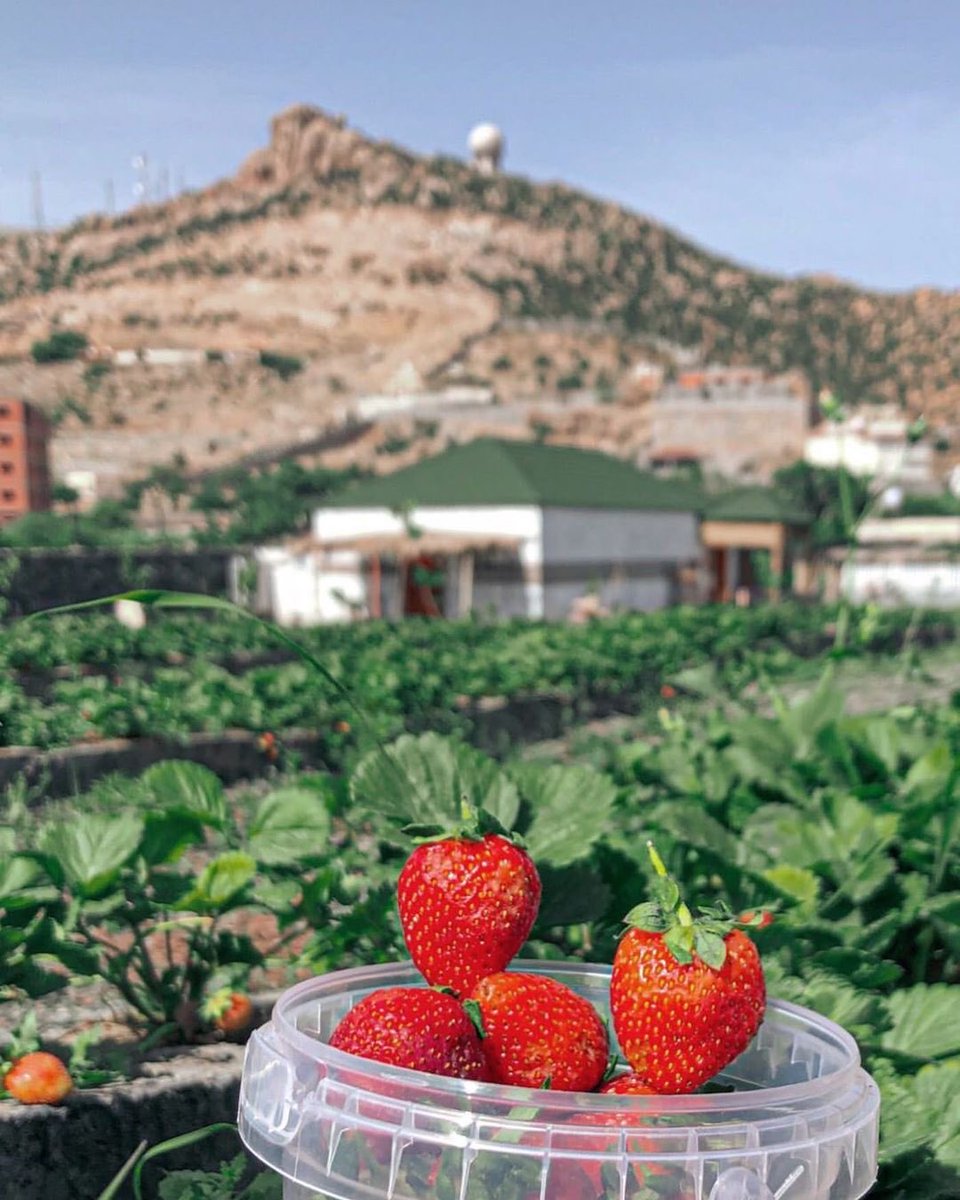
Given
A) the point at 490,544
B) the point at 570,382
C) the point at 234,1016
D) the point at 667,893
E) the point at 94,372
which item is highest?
the point at 94,372

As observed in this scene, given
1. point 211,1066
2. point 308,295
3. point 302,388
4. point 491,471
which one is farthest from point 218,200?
point 211,1066

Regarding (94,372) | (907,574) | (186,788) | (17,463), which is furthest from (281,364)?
(186,788)

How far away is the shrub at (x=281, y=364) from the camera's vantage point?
246 feet

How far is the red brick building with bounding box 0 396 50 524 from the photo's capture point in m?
21.3

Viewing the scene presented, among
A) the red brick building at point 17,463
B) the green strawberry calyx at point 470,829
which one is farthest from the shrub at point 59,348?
the green strawberry calyx at point 470,829

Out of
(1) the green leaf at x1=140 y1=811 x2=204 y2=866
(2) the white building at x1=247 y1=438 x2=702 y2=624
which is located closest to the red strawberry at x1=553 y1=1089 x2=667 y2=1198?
(1) the green leaf at x1=140 y1=811 x2=204 y2=866

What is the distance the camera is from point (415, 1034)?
125 centimetres

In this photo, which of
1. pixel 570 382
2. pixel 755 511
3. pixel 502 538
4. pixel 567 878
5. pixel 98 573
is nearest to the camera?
pixel 567 878

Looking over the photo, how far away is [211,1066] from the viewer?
2047 mm

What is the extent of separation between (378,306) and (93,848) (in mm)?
88538

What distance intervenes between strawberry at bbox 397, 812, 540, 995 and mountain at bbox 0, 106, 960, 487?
6024 cm

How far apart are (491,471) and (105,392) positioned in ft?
169

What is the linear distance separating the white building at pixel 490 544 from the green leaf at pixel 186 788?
1877 cm

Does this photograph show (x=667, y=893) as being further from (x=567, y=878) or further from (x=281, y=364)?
(x=281, y=364)
